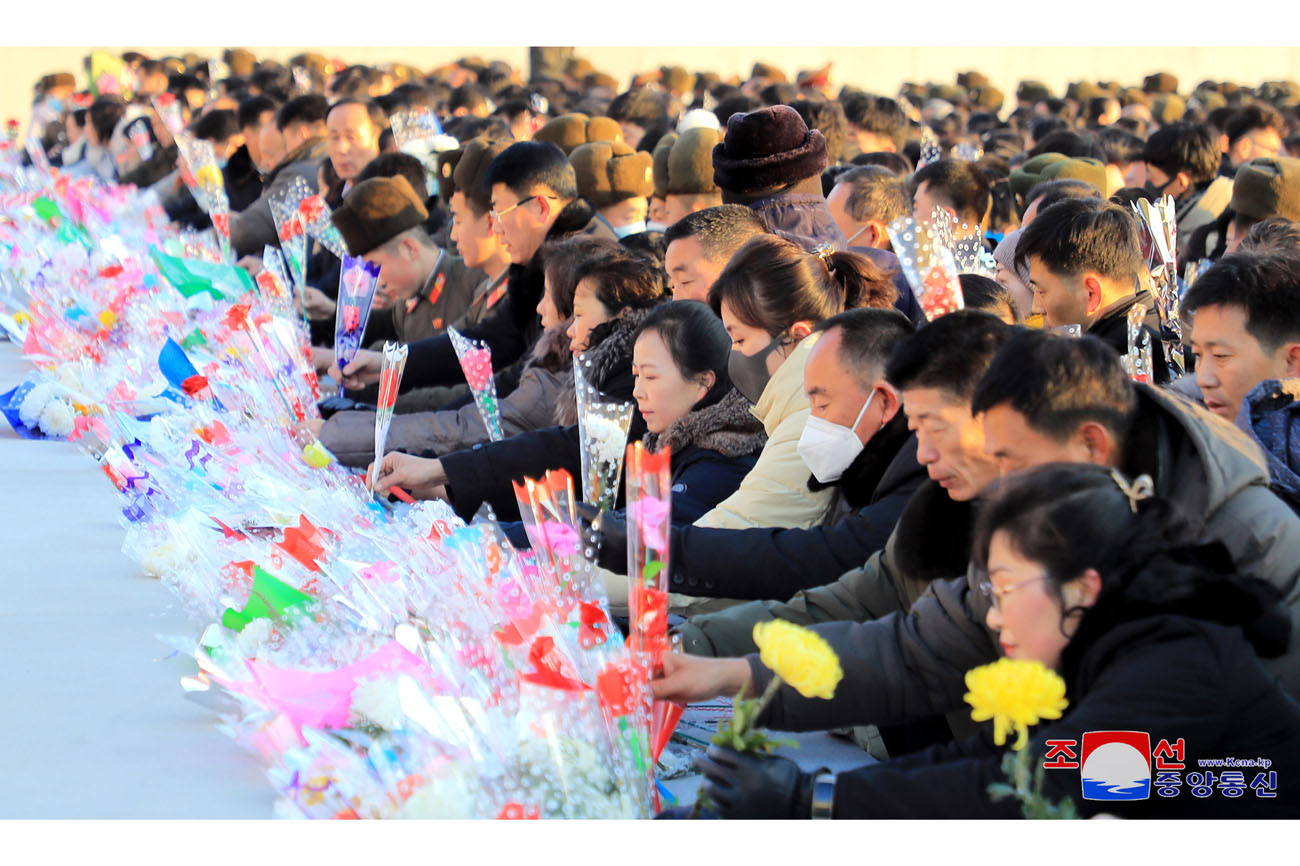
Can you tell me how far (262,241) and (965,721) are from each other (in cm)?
615

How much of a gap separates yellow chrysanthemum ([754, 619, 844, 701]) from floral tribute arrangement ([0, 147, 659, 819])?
0.21 meters

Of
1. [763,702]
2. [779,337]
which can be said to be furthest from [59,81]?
[763,702]

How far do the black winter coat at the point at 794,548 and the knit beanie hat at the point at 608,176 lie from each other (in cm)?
326

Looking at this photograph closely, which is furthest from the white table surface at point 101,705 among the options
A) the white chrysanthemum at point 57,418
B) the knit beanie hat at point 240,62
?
the knit beanie hat at point 240,62

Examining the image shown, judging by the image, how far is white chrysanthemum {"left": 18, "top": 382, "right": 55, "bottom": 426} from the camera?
5.07 metres

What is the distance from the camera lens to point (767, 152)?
15.6 feet

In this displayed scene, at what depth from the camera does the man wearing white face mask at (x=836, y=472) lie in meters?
2.82

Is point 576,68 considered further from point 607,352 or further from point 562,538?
point 562,538

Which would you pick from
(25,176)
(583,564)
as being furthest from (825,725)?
(25,176)

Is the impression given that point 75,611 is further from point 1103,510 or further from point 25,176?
point 25,176

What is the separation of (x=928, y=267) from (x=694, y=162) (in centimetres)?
259

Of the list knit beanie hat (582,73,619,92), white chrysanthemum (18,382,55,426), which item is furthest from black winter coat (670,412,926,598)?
knit beanie hat (582,73,619,92)

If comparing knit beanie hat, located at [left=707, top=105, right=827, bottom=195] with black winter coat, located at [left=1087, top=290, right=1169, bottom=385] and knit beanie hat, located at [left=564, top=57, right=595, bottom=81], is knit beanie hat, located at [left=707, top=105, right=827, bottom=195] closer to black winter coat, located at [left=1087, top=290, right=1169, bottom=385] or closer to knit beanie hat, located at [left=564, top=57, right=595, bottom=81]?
black winter coat, located at [left=1087, top=290, right=1169, bottom=385]

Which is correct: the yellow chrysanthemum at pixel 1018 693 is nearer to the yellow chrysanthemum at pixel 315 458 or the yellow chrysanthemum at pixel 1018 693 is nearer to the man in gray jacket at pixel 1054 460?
the man in gray jacket at pixel 1054 460
